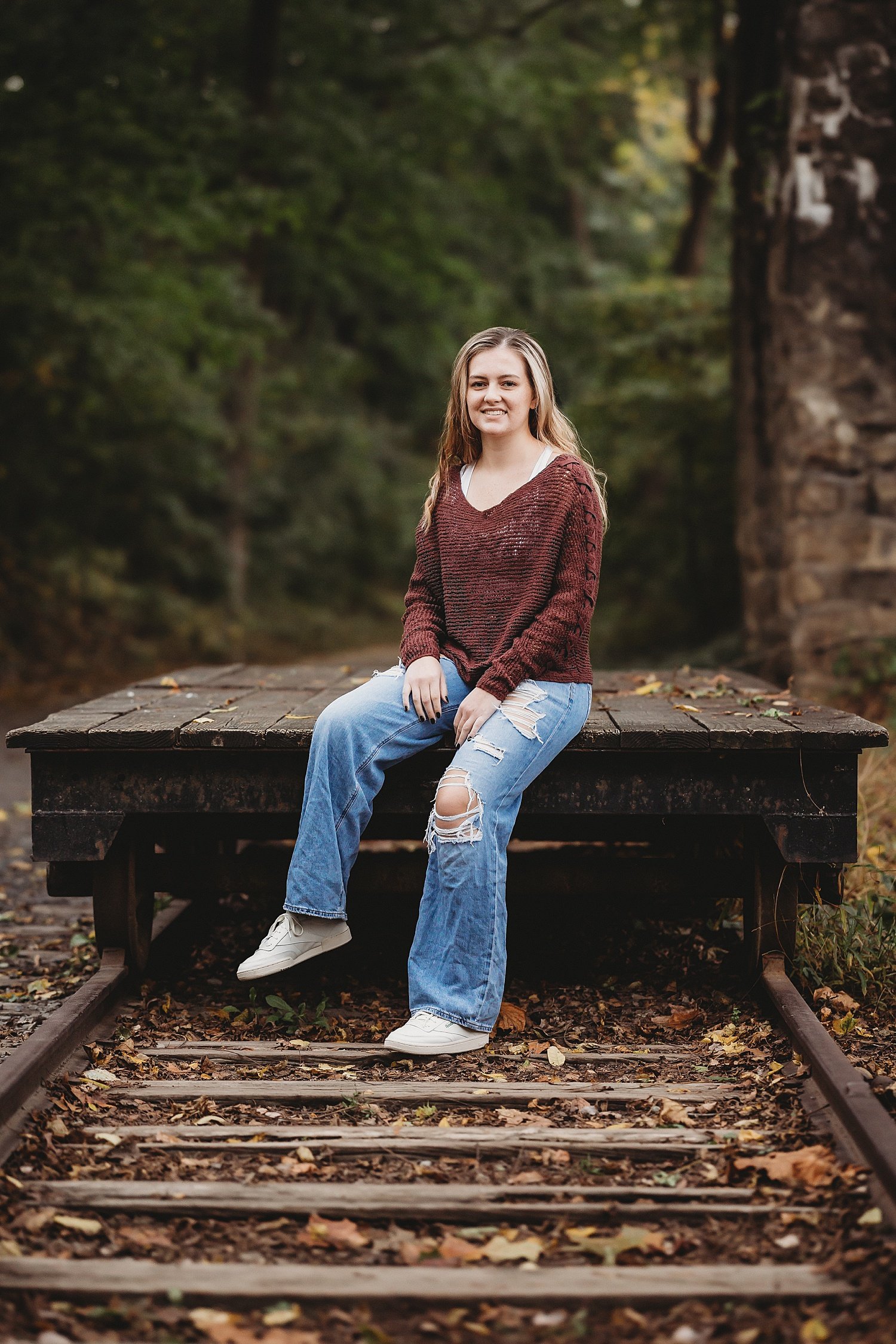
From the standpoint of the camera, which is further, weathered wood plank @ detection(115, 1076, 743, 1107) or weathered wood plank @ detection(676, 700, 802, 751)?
weathered wood plank @ detection(676, 700, 802, 751)

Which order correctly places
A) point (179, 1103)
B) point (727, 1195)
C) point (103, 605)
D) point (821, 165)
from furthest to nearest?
point (103, 605) < point (821, 165) < point (179, 1103) < point (727, 1195)

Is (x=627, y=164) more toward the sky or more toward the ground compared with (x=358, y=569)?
more toward the sky

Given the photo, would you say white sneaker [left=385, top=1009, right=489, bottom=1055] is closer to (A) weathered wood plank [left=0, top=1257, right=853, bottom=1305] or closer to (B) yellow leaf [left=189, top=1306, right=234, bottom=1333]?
(A) weathered wood plank [left=0, top=1257, right=853, bottom=1305]

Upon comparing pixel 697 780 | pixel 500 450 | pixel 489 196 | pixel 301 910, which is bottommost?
pixel 301 910

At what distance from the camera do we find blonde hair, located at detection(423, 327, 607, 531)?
389 centimetres

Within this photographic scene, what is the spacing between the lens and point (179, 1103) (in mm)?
3156

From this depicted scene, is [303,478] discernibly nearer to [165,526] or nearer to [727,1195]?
[165,526]

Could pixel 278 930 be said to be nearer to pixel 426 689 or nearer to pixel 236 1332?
Result: pixel 426 689

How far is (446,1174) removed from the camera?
2.76 m

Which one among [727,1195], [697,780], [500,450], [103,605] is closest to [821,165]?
[500,450]

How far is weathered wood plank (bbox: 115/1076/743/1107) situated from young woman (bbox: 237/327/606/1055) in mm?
213

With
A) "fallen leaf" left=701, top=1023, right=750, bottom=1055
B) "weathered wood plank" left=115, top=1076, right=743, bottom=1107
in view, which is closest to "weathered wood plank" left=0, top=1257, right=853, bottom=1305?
"weathered wood plank" left=115, top=1076, right=743, bottom=1107

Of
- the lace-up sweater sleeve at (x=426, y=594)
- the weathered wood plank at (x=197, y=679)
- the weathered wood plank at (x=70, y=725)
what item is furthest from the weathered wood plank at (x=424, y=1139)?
the weathered wood plank at (x=197, y=679)

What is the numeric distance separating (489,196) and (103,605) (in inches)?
302
